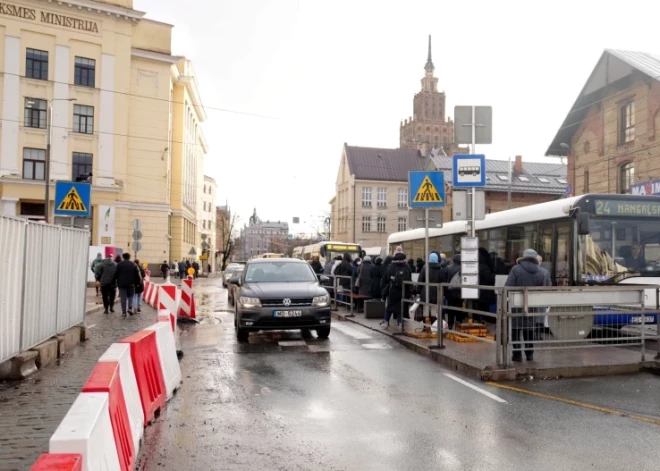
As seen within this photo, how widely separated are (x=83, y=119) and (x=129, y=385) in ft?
129

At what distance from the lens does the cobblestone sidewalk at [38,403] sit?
487 cm

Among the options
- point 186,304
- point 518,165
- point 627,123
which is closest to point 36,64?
point 186,304

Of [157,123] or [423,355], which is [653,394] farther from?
[157,123]

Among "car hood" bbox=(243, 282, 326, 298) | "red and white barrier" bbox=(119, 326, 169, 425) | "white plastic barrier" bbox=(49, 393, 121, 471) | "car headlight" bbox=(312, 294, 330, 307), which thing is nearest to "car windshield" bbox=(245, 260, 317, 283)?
"car hood" bbox=(243, 282, 326, 298)

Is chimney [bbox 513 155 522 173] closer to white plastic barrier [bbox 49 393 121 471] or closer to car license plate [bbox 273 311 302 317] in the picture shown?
car license plate [bbox 273 311 302 317]

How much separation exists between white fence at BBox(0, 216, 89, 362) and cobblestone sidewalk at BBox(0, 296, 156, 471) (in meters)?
0.46

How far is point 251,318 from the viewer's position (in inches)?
446

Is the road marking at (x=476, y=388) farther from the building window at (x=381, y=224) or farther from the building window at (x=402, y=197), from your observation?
the building window at (x=402, y=197)

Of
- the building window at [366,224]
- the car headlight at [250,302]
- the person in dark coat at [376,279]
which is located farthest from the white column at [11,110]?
the building window at [366,224]

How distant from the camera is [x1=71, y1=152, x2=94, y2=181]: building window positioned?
39.9 meters

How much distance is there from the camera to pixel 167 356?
6.91 metres

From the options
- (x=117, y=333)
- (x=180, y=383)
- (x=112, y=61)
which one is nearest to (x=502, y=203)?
(x=112, y=61)

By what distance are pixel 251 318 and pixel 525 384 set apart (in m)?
5.41

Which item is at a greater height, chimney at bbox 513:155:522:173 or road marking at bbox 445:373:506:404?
chimney at bbox 513:155:522:173
